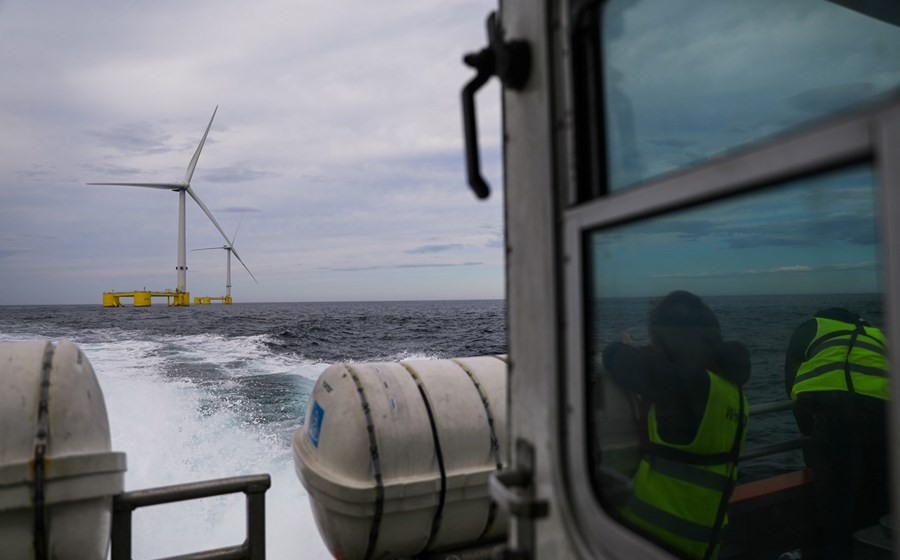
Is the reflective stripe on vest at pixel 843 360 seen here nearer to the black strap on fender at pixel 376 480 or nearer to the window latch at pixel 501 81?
the black strap on fender at pixel 376 480

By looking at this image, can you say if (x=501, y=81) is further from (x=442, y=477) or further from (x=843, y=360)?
(x=843, y=360)

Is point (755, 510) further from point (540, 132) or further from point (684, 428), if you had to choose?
point (540, 132)

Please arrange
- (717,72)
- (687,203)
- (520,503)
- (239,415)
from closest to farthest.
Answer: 1. (687,203)
2. (520,503)
3. (717,72)
4. (239,415)

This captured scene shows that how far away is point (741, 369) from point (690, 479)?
0.41 m

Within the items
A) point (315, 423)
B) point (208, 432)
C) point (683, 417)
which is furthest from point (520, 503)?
point (208, 432)

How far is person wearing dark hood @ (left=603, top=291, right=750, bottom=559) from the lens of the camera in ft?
4.41

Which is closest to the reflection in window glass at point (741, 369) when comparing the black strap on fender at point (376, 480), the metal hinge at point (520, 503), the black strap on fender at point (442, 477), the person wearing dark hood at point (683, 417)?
the person wearing dark hood at point (683, 417)

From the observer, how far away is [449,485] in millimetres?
3062

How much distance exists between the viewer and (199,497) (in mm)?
2613

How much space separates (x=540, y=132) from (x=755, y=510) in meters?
2.47

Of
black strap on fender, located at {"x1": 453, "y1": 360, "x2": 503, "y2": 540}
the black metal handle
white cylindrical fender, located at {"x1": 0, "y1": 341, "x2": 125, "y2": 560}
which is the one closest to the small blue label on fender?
black strap on fender, located at {"x1": 453, "y1": 360, "x2": 503, "y2": 540}

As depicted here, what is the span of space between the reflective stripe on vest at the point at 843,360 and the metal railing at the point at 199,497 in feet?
8.80

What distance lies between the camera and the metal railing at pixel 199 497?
2602 millimetres

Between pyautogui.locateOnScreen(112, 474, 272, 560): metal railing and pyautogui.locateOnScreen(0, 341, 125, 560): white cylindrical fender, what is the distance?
81 millimetres
